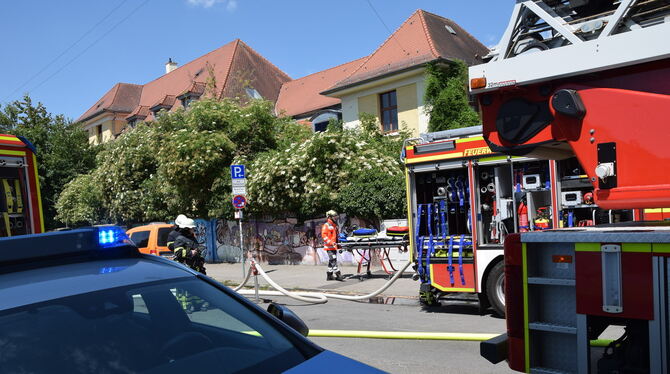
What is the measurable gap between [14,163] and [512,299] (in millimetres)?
7957

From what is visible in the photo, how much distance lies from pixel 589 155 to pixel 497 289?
16.0ft

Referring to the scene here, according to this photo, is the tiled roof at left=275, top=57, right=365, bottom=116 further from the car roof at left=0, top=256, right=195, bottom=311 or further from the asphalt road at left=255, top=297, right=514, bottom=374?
the car roof at left=0, top=256, right=195, bottom=311

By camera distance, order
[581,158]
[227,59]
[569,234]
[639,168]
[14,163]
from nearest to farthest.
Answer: [569,234] → [639,168] → [581,158] → [14,163] → [227,59]

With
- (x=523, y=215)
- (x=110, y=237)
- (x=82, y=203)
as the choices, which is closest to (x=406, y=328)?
(x=523, y=215)

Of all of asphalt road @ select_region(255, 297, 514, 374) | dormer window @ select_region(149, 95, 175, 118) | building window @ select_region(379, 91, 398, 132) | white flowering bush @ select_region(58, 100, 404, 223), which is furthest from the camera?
dormer window @ select_region(149, 95, 175, 118)

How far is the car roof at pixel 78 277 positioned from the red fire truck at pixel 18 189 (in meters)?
6.69

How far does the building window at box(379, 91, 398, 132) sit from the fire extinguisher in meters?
18.4

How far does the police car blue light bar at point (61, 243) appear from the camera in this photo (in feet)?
9.46

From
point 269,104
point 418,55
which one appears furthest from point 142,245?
point 418,55

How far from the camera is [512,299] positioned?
3686 millimetres

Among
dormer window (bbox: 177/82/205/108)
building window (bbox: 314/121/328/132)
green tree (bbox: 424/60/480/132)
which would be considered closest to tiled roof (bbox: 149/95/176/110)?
dormer window (bbox: 177/82/205/108)

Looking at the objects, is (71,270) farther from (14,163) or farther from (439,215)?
(439,215)

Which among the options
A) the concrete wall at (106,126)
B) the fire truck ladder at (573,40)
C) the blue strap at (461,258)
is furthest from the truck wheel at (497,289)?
the concrete wall at (106,126)

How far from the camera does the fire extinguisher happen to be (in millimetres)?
8875
